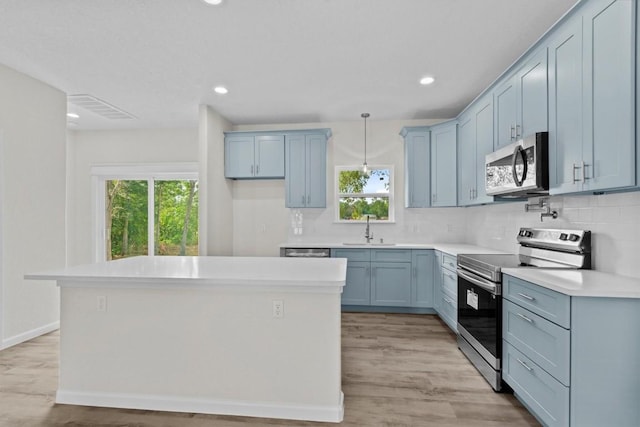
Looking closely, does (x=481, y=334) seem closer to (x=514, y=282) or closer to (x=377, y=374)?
(x=514, y=282)

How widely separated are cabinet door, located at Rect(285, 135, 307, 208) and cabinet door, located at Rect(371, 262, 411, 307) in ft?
4.51

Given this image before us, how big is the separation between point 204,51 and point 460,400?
11.0 feet

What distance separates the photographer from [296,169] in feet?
15.1

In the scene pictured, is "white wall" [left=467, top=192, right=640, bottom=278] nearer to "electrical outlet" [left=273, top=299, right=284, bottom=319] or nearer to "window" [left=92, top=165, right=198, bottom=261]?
"electrical outlet" [left=273, top=299, right=284, bottom=319]

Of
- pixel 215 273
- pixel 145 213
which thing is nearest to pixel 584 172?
pixel 215 273

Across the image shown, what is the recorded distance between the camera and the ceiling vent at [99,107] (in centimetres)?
394

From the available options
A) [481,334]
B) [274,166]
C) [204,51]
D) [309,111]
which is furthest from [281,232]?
[481,334]

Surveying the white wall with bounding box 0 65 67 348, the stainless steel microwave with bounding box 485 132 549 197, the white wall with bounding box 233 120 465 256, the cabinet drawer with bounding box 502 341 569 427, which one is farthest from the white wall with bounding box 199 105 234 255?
the cabinet drawer with bounding box 502 341 569 427

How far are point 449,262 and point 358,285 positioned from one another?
1166 mm

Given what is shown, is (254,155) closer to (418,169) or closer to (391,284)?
(418,169)

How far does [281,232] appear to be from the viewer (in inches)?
193

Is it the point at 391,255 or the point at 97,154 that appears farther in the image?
the point at 97,154

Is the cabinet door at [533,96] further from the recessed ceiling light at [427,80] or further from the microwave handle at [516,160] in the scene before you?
the recessed ceiling light at [427,80]

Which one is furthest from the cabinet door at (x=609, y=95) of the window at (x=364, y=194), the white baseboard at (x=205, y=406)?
the window at (x=364, y=194)
